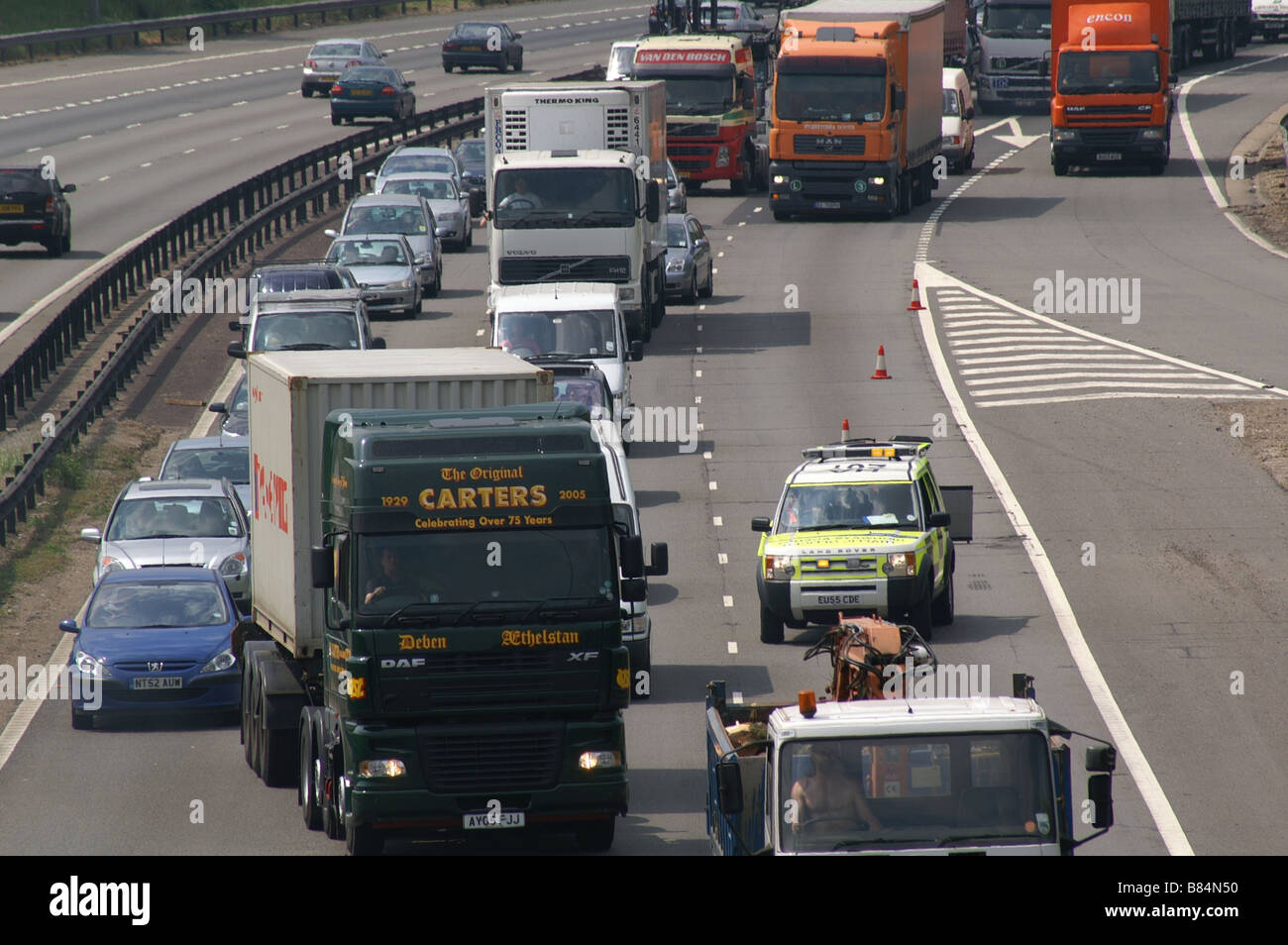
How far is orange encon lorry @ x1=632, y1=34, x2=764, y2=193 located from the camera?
5484cm

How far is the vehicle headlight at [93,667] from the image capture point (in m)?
20.6

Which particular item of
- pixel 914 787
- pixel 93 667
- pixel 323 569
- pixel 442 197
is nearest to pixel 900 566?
pixel 93 667

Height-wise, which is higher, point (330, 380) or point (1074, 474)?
point (330, 380)

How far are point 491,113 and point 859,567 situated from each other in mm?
18827

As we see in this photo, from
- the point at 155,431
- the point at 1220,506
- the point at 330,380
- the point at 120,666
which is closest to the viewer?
the point at 330,380

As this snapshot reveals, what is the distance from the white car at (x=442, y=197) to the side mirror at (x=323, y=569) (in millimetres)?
36165

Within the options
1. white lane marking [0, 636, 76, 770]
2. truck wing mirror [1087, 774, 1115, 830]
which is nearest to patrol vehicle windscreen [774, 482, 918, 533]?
white lane marking [0, 636, 76, 770]

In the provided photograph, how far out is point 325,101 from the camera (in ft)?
246

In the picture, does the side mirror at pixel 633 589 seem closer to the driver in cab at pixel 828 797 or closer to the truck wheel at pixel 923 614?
the driver in cab at pixel 828 797

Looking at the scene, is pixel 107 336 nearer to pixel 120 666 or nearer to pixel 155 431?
pixel 155 431

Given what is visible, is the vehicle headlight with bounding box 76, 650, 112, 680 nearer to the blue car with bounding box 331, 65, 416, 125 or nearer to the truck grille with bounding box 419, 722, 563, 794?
the truck grille with bounding box 419, 722, 563, 794

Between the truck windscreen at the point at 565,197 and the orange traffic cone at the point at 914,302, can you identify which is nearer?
the truck windscreen at the point at 565,197

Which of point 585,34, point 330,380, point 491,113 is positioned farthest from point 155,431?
point 585,34

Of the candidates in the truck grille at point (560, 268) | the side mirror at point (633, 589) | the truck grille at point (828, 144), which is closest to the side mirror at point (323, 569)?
the side mirror at point (633, 589)
